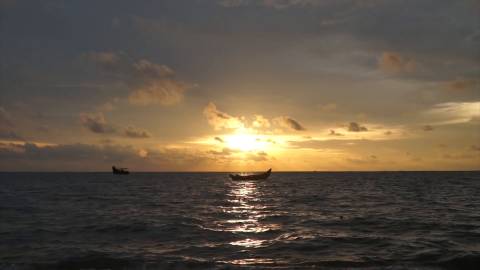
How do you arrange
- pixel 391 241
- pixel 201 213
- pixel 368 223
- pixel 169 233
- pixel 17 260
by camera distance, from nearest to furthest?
pixel 17 260 → pixel 391 241 → pixel 169 233 → pixel 368 223 → pixel 201 213

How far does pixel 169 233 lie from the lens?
34094mm

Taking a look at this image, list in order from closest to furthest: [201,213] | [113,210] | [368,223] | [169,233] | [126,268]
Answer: [126,268] → [169,233] → [368,223] → [201,213] → [113,210]

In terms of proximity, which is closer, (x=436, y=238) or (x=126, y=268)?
(x=126, y=268)

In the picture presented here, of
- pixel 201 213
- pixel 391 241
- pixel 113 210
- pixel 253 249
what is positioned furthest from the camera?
pixel 113 210

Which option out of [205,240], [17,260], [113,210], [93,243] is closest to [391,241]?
[205,240]

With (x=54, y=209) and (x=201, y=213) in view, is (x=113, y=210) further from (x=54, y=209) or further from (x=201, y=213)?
(x=201, y=213)

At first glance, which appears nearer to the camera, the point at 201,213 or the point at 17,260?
the point at 17,260

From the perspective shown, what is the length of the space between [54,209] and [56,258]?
→ 31186mm

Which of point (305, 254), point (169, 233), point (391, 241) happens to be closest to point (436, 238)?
point (391, 241)

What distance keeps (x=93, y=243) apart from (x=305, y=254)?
1540 cm

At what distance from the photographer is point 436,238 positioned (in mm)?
30531

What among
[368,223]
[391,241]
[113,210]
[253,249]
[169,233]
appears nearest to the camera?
[253,249]

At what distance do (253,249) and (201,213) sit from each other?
74.2 feet

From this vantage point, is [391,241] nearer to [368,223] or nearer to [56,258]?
[368,223]
